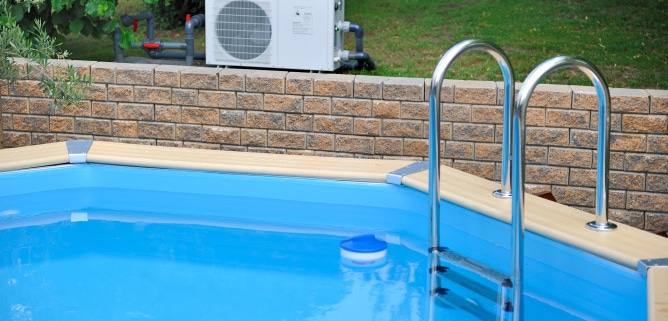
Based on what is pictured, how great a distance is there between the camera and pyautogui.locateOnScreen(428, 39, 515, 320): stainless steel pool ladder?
3574 mm

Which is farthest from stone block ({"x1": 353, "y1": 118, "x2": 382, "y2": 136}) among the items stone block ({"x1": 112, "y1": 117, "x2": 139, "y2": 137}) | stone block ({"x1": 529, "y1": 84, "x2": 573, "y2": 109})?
stone block ({"x1": 112, "y1": 117, "x2": 139, "y2": 137})

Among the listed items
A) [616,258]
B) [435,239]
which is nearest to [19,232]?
[435,239]

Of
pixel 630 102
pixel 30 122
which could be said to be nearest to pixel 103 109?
pixel 30 122

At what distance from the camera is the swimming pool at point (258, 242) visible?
4.00 m

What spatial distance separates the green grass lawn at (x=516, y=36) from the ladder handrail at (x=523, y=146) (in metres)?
3.42

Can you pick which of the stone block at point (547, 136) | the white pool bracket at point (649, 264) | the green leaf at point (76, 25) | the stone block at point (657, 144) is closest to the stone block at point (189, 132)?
the green leaf at point (76, 25)

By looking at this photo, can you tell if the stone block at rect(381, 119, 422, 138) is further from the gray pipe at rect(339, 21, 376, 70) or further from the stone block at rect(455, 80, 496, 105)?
the gray pipe at rect(339, 21, 376, 70)

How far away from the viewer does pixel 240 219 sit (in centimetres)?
522

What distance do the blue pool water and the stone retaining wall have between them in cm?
77

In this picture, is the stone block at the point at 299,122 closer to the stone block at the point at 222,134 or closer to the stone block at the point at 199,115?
the stone block at the point at 222,134

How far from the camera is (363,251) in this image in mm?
4656

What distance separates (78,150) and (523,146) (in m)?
2.90

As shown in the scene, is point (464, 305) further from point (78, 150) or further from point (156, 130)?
point (156, 130)

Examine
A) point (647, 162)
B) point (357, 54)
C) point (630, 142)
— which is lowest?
point (647, 162)
